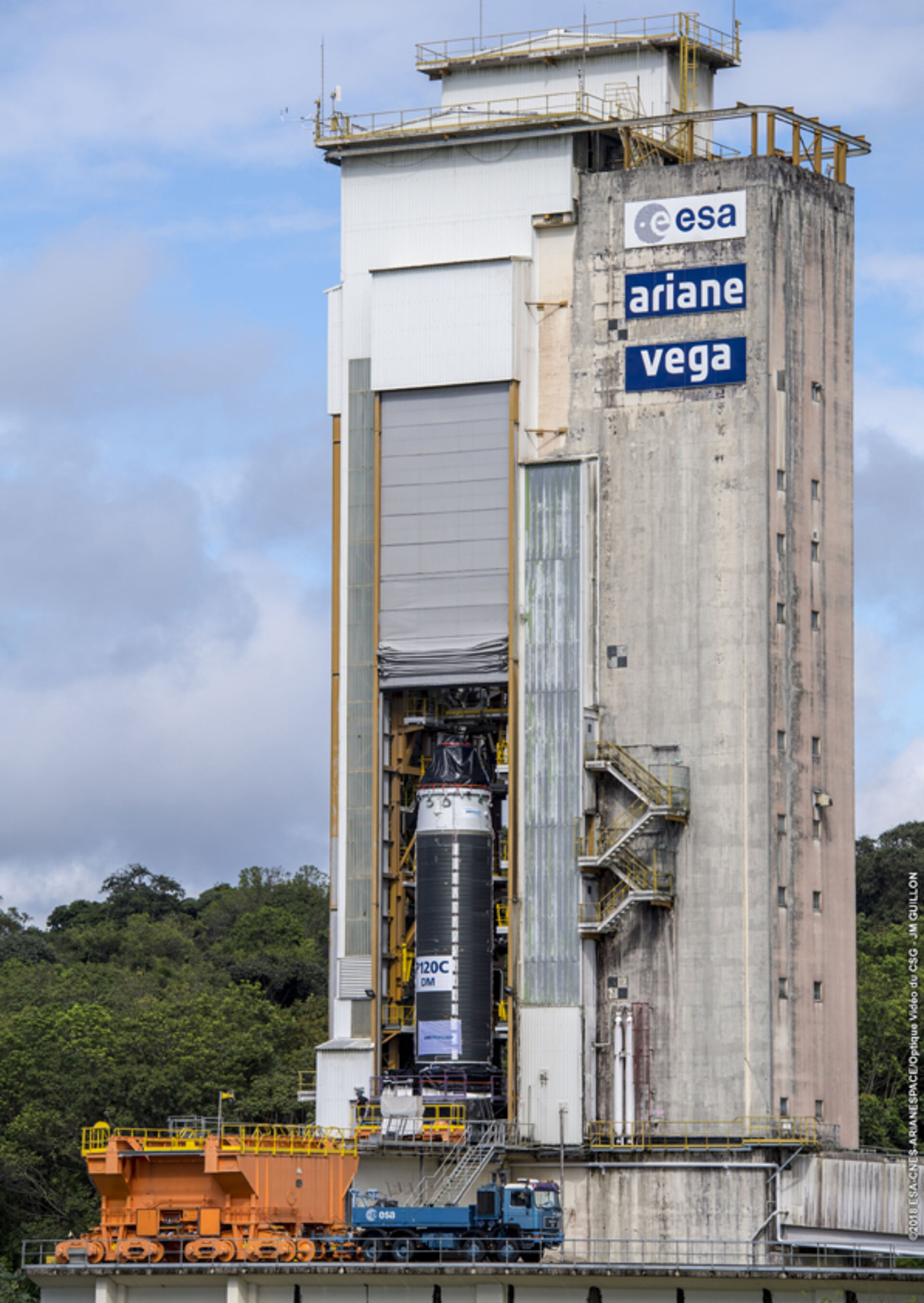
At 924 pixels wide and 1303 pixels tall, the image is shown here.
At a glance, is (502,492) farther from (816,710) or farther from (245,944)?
(245,944)

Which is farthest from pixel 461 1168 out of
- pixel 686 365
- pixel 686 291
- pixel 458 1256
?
pixel 686 291

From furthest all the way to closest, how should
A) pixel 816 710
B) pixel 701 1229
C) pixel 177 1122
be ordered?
pixel 177 1122 → pixel 816 710 → pixel 701 1229

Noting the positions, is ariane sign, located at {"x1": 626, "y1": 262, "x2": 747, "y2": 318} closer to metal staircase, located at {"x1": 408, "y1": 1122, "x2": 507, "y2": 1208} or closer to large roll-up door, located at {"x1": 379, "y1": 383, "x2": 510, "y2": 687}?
large roll-up door, located at {"x1": 379, "y1": 383, "x2": 510, "y2": 687}

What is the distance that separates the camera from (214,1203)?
7888cm

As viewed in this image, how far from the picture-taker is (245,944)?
563 ft

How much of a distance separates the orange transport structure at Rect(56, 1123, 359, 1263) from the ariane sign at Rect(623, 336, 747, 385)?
2858 centimetres

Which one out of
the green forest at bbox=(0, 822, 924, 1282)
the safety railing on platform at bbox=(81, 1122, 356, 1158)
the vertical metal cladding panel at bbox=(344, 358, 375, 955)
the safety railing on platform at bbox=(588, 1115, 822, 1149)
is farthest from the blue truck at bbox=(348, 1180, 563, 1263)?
the green forest at bbox=(0, 822, 924, 1282)

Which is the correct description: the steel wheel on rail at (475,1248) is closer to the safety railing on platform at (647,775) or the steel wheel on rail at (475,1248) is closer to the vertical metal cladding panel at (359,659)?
the vertical metal cladding panel at (359,659)

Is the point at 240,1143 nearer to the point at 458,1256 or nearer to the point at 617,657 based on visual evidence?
the point at 458,1256

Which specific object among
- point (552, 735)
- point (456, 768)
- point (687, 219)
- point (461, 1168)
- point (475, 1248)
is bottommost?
point (475, 1248)

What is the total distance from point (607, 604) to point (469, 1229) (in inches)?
902

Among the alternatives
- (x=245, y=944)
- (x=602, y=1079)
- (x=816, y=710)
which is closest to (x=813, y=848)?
(x=816, y=710)

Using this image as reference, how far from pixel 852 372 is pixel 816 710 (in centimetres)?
1267

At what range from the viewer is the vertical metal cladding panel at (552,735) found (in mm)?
86875
